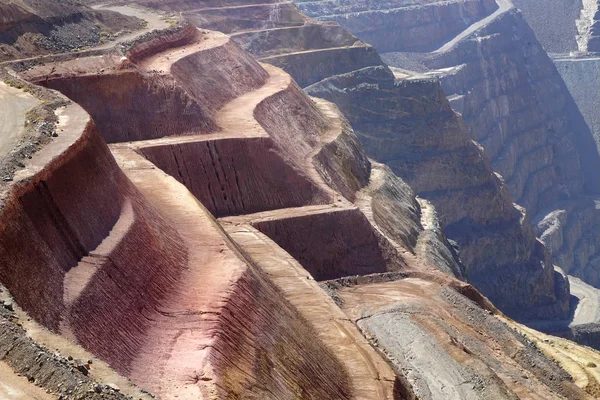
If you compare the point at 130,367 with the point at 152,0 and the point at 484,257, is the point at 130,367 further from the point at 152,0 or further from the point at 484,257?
the point at 484,257

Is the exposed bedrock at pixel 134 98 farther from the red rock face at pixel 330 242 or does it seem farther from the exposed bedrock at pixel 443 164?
the exposed bedrock at pixel 443 164

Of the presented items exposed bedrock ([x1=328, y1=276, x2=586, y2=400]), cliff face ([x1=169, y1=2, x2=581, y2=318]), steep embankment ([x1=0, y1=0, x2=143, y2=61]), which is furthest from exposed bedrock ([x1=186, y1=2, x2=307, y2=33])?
exposed bedrock ([x1=328, y1=276, x2=586, y2=400])

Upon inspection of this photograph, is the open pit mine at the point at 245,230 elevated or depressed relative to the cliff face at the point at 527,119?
elevated

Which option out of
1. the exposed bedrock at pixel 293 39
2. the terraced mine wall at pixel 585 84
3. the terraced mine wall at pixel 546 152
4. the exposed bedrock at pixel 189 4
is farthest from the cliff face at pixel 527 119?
the exposed bedrock at pixel 189 4

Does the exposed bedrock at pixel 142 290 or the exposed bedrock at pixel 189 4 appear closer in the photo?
the exposed bedrock at pixel 142 290

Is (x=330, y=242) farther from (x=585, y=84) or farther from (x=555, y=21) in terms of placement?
(x=555, y=21)

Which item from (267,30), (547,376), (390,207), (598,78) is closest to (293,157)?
(390,207)
